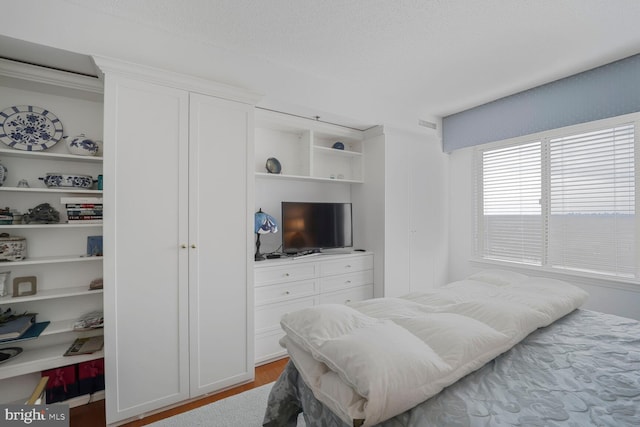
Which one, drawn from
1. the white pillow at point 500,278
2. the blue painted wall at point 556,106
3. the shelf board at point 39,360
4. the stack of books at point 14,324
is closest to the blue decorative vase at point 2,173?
the stack of books at point 14,324

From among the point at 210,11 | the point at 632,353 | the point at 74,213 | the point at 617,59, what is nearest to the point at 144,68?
the point at 210,11

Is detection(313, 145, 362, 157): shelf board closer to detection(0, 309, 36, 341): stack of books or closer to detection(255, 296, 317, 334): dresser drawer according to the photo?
detection(255, 296, 317, 334): dresser drawer

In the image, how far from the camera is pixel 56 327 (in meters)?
1.90

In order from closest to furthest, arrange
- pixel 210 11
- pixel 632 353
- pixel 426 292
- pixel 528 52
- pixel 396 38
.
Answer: pixel 632 353, pixel 426 292, pixel 210 11, pixel 396 38, pixel 528 52

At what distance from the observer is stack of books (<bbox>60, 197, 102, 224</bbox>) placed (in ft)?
6.19

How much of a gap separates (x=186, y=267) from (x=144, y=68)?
1.36m

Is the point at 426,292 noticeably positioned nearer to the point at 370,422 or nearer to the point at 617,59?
the point at 370,422

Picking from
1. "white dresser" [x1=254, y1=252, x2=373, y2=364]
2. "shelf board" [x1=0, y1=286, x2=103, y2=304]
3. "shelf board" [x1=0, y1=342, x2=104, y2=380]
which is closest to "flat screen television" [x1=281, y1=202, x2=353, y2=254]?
"white dresser" [x1=254, y1=252, x2=373, y2=364]

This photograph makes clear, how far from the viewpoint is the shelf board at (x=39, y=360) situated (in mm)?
1677

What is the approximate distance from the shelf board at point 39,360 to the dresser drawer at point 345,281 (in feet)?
6.11

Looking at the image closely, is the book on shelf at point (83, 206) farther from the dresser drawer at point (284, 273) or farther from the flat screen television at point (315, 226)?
the flat screen television at point (315, 226)

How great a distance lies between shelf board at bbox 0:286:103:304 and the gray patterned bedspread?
4.84 feet

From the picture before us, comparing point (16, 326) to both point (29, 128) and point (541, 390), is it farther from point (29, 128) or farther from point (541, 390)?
point (541, 390)

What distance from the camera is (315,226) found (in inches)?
120
